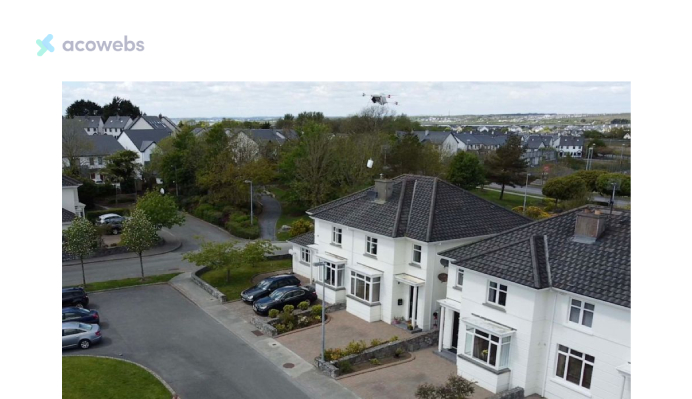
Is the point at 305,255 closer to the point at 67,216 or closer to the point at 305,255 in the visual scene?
the point at 305,255

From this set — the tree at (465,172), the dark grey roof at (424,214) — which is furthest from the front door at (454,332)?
the tree at (465,172)

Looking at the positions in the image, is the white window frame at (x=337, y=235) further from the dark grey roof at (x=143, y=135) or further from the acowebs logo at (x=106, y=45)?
the dark grey roof at (x=143, y=135)

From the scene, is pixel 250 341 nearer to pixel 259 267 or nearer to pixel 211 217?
pixel 259 267

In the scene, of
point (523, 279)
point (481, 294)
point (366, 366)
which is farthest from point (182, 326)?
point (523, 279)

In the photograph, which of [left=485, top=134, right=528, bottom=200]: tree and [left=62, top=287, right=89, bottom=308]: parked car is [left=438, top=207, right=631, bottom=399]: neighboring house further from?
[left=485, top=134, right=528, bottom=200]: tree

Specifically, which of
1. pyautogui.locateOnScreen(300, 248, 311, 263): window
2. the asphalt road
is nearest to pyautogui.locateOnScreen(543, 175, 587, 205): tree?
pyautogui.locateOnScreen(300, 248, 311, 263): window

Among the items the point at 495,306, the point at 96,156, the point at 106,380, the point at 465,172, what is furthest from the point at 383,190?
the point at 96,156
